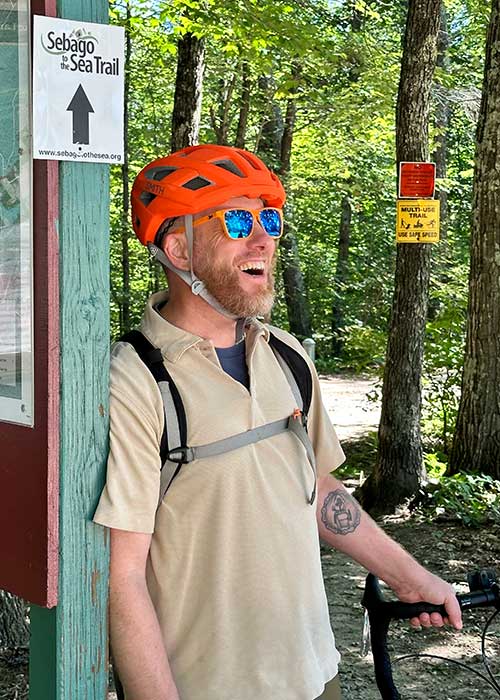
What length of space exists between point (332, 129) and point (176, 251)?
17093 mm

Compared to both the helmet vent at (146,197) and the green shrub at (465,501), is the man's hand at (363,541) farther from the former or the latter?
the green shrub at (465,501)

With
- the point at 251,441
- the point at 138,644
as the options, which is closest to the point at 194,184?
the point at 251,441

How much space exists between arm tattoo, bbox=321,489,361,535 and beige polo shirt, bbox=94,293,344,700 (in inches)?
14.0

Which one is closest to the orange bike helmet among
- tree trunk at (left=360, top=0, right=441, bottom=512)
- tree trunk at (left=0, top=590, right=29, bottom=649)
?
tree trunk at (left=0, top=590, right=29, bottom=649)

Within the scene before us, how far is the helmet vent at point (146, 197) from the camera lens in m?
2.61

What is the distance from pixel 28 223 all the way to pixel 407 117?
7314mm

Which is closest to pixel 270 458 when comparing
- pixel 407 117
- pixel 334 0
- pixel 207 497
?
pixel 207 497

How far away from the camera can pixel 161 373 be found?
7.83 ft

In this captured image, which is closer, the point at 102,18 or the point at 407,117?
the point at 102,18

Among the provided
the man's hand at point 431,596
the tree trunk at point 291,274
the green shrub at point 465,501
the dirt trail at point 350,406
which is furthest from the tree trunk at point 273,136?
the man's hand at point 431,596

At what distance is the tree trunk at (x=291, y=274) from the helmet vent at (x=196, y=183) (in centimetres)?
2031

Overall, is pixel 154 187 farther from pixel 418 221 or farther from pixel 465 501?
pixel 418 221

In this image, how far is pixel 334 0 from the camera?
2347 centimetres

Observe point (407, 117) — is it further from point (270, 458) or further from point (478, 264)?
point (270, 458)
